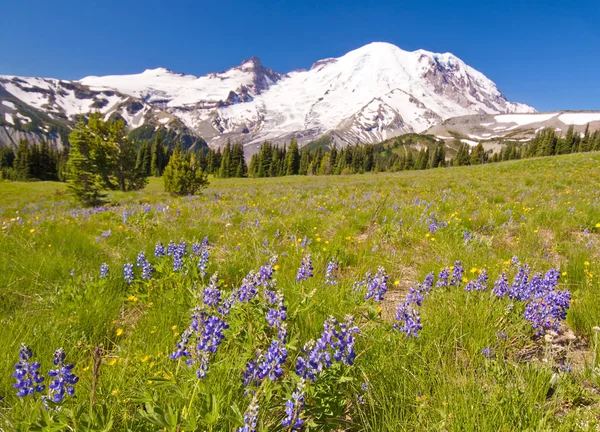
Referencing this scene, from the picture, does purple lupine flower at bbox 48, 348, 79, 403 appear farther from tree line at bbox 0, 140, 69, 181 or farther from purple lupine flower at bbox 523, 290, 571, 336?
tree line at bbox 0, 140, 69, 181

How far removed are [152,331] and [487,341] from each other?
9.11ft

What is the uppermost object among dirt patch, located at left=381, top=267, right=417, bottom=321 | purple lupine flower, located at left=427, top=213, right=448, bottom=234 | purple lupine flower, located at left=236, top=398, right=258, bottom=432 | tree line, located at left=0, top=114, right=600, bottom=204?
tree line, located at left=0, top=114, right=600, bottom=204

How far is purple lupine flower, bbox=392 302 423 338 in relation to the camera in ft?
6.90

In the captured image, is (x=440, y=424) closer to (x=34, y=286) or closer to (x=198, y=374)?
(x=198, y=374)

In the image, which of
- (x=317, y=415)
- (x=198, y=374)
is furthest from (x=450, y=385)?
(x=198, y=374)

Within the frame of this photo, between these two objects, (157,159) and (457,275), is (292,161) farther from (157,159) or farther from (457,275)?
(457,275)

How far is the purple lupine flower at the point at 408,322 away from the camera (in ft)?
6.90

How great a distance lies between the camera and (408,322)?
2139mm

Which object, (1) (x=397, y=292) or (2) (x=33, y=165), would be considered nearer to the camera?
(1) (x=397, y=292)

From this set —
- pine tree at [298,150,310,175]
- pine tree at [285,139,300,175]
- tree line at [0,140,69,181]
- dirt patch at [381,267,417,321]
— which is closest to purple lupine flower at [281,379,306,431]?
dirt patch at [381,267,417,321]

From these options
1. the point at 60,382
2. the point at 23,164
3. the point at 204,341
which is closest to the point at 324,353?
the point at 204,341

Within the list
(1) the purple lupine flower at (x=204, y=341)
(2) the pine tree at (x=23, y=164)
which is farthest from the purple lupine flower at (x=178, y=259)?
(2) the pine tree at (x=23, y=164)

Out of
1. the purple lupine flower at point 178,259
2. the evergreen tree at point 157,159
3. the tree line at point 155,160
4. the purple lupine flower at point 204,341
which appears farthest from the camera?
the evergreen tree at point 157,159

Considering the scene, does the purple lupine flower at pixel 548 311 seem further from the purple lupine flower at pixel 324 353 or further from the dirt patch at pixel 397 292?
the purple lupine flower at pixel 324 353
